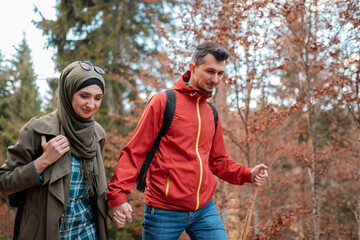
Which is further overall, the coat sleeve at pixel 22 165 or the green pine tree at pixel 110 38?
the green pine tree at pixel 110 38

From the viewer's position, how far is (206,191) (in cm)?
245

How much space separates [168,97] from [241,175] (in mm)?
1009

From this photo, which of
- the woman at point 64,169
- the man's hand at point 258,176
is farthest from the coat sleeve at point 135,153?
the man's hand at point 258,176

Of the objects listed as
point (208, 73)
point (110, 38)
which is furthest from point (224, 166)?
point (110, 38)

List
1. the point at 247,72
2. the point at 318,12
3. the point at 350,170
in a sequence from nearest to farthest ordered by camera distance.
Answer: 1. the point at 247,72
2. the point at 318,12
3. the point at 350,170

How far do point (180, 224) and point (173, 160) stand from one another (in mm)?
493

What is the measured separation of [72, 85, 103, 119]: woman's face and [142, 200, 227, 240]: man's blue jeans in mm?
866

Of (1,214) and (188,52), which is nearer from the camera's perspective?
(188,52)

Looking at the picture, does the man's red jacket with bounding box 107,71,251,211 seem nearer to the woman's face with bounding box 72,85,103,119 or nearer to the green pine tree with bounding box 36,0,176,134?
the woman's face with bounding box 72,85,103,119

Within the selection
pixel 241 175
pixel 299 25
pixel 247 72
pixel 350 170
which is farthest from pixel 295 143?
pixel 241 175

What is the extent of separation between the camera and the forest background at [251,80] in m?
4.54

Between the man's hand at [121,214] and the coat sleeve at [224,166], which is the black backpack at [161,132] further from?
the coat sleeve at [224,166]

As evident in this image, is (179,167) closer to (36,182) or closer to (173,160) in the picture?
(173,160)

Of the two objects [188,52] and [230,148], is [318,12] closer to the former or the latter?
[188,52]
